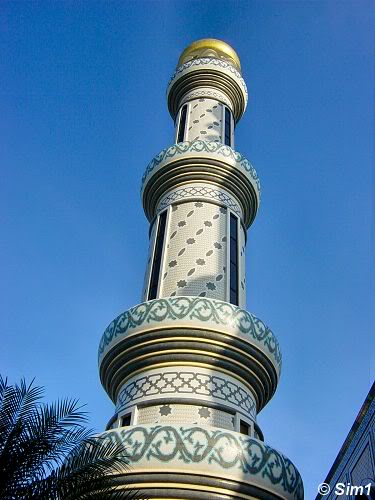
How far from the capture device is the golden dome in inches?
643

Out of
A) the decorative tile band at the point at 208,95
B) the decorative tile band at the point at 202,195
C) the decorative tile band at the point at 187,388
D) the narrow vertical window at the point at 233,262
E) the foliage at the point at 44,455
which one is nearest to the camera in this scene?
the foliage at the point at 44,455

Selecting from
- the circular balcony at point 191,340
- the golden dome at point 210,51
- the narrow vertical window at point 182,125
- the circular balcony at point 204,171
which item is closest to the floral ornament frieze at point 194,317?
the circular balcony at point 191,340

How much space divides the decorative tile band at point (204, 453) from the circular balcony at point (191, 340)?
1601 millimetres

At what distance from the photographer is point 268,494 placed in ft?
24.7

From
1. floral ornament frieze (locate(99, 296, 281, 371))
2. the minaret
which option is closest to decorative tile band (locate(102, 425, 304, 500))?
the minaret

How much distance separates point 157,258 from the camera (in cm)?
1159

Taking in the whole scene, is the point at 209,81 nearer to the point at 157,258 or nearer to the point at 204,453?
the point at 157,258

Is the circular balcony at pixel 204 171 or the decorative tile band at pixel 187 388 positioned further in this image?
the circular balcony at pixel 204 171

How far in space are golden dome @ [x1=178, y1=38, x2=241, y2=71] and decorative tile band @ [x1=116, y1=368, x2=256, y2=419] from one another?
32.0 feet

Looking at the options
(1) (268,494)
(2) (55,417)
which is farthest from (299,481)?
(2) (55,417)

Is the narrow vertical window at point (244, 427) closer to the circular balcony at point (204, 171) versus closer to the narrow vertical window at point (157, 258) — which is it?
the narrow vertical window at point (157, 258)

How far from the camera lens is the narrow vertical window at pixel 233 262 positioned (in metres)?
10.9

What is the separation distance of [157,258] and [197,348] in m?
2.97

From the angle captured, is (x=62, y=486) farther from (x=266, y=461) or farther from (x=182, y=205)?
(x=182, y=205)
